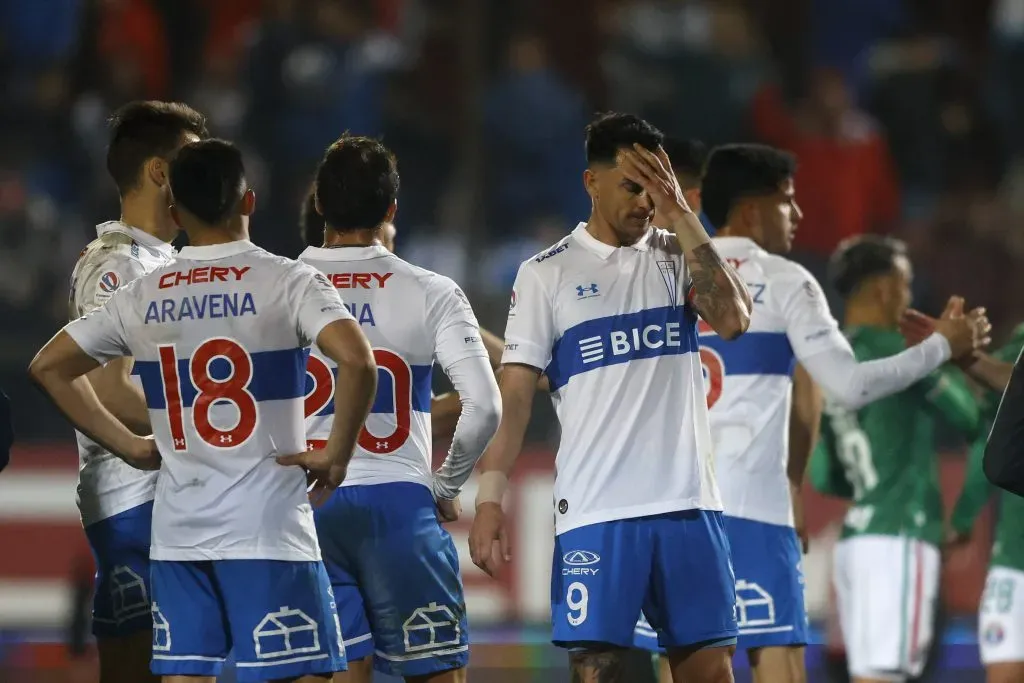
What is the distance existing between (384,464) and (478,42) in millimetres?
8282

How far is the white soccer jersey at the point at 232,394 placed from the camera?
15.6 feet

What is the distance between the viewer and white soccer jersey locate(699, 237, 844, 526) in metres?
6.11

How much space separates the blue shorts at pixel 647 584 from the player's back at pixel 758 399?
1.09 metres

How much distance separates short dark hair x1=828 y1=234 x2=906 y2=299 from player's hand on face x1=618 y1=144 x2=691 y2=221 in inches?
97.0

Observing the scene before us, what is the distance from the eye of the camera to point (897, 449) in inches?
282

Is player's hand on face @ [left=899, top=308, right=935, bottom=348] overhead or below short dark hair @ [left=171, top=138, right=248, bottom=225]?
below

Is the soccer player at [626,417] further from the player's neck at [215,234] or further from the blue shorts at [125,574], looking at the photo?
the blue shorts at [125,574]

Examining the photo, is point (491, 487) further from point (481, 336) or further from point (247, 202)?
point (247, 202)

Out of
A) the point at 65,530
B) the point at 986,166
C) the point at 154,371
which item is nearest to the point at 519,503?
the point at 65,530

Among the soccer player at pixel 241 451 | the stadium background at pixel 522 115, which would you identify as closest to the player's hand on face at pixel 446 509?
the soccer player at pixel 241 451

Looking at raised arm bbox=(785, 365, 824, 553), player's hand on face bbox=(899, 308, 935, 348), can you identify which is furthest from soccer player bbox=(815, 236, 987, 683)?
raised arm bbox=(785, 365, 824, 553)

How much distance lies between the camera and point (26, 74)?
524 inches

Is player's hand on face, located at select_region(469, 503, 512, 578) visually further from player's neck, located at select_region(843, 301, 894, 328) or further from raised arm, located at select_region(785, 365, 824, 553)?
player's neck, located at select_region(843, 301, 894, 328)

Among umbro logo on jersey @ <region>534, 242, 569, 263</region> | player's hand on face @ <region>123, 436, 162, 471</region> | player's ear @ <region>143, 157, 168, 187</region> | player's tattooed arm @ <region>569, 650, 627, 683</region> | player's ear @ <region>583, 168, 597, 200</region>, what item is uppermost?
player's ear @ <region>143, 157, 168, 187</region>
